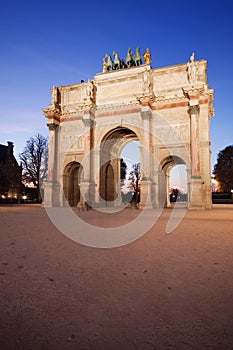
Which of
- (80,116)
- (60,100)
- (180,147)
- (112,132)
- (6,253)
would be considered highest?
(60,100)

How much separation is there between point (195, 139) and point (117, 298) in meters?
18.1

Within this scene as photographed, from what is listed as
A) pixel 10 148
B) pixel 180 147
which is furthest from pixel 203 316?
pixel 10 148

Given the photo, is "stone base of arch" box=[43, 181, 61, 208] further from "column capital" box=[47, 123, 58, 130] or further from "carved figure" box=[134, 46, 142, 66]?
"carved figure" box=[134, 46, 142, 66]

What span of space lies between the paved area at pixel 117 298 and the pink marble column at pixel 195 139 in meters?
14.3

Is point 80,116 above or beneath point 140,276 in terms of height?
above

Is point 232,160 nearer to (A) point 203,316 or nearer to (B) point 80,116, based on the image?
(B) point 80,116

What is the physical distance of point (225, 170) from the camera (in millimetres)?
45750

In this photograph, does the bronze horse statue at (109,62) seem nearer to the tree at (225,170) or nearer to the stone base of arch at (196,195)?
the stone base of arch at (196,195)

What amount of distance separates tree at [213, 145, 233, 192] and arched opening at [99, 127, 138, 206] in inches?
1021

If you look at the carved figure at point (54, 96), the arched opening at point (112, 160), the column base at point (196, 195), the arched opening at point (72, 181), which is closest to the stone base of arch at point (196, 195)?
the column base at point (196, 195)

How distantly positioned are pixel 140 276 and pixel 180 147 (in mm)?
18144

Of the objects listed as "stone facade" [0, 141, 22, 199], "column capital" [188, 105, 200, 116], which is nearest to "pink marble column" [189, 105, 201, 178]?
"column capital" [188, 105, 200, 116]

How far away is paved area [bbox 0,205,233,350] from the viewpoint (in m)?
2.18

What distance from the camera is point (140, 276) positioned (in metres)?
3.74
